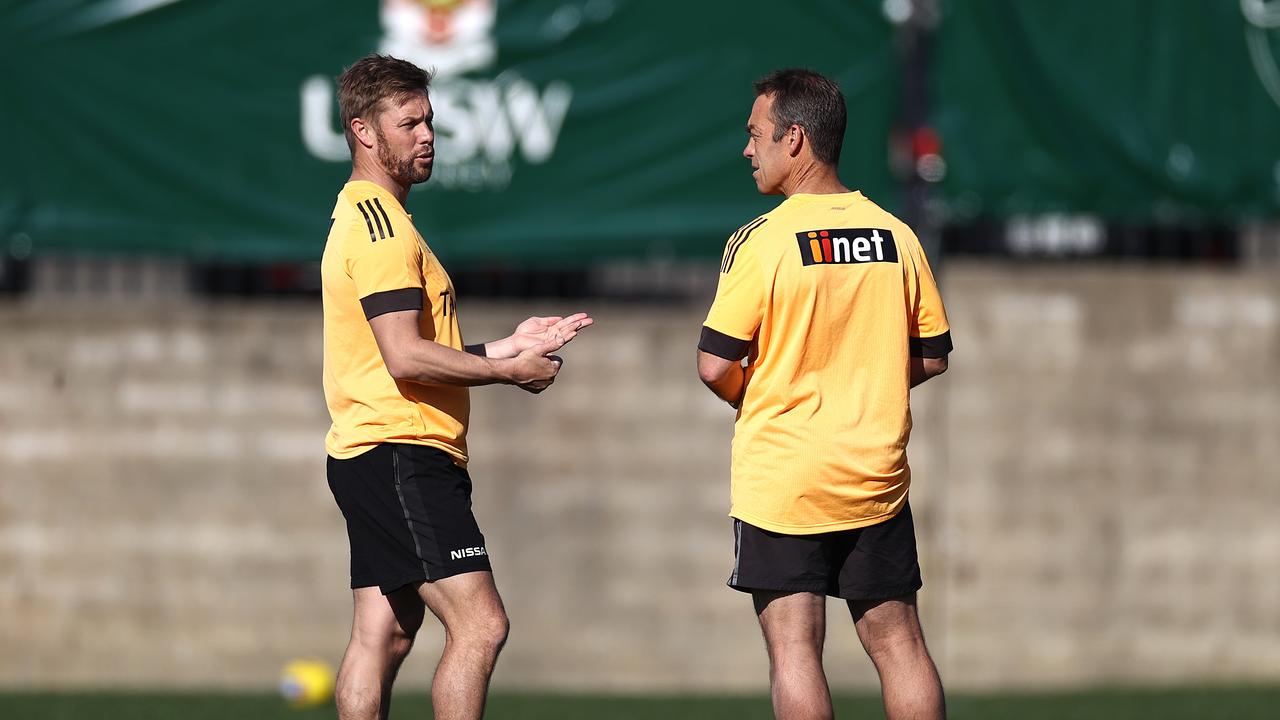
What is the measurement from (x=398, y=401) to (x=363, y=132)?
79cm

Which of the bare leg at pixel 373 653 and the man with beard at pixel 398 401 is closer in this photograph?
the man with beard at pixel 398 401

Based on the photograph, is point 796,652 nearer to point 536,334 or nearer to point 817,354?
point 817,354

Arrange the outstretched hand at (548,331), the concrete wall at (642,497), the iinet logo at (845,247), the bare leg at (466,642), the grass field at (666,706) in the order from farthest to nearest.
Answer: the concrete wall at (642,497) → the grass field at (666,706) → the outstretched hand at (548,331) → the bare leg at (466,642) → the iinet logo at (845,247)

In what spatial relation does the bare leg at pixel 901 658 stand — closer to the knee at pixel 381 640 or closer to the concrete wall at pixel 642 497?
the knee at pixel 381 640

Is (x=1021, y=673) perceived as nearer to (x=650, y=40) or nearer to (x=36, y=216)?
(x=650, y=40)

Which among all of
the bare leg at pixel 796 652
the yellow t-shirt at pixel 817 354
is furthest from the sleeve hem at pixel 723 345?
the bare leg at pixel 796 652

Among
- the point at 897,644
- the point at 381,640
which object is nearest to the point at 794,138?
the point at 897,644

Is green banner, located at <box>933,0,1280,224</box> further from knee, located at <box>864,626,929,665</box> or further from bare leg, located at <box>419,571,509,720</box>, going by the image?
bare leg, located at <box>419,571,509,720</box>

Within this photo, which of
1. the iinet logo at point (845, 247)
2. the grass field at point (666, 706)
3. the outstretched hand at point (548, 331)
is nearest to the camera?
the iinet logo at point (845, 247)

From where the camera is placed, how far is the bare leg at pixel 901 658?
13.7 feet

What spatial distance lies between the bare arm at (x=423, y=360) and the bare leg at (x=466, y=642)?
550mm

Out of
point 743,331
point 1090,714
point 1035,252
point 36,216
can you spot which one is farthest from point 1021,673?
point 36,216

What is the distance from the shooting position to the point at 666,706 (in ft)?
23.7

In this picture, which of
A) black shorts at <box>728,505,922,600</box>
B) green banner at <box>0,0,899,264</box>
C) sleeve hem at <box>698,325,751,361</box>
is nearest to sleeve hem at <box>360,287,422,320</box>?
sleeve hem at <box>698,325,751,361</box>
